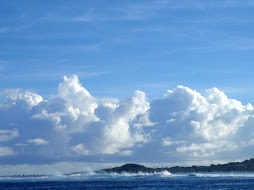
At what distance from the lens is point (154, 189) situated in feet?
648

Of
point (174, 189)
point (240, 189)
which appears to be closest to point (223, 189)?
point (240, 189)

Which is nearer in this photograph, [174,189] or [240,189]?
[240,189]

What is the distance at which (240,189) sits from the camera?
599 ft

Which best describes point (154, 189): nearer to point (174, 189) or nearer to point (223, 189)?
point (174, 189)

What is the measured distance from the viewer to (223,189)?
609 ft

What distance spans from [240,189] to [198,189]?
59.8ft

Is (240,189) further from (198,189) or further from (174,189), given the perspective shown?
(174,189)

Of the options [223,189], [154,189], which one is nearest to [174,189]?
[154,189]

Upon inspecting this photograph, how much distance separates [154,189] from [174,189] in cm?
926

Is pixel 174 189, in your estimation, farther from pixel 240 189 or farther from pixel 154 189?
pixel 240 189

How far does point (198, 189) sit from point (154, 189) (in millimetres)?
20871

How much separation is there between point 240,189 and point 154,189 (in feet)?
128

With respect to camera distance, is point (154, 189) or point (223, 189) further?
point (154, 189)
